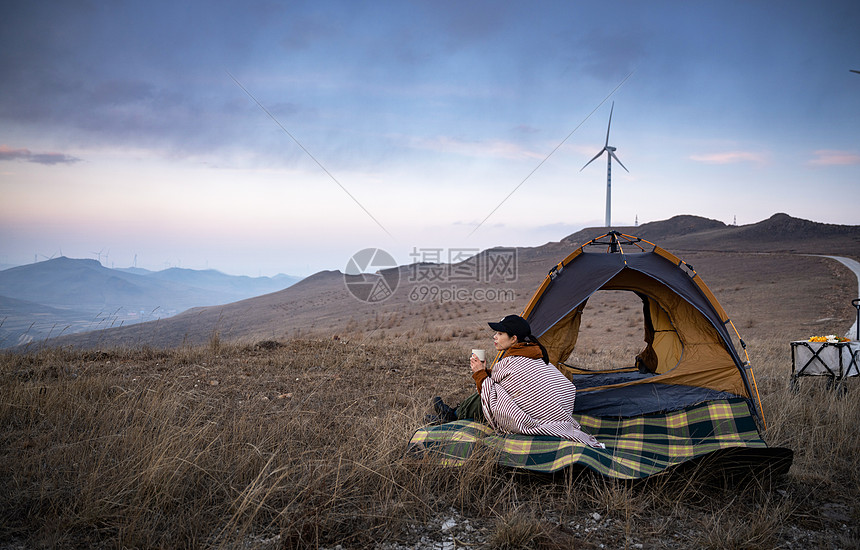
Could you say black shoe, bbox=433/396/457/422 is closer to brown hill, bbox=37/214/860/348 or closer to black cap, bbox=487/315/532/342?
black cap, bbox=487/315/532/342

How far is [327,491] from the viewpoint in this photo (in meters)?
3.52

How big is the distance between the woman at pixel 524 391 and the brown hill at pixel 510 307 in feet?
18.0

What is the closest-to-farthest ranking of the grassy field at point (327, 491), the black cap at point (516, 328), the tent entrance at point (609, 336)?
1. the grassy field at point (327, 491)
2. the black cap at point (516, 328)
3. the tent entrance at point (609, 336)

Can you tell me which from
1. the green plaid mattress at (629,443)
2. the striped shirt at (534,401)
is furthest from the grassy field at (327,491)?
the striped shirt at (534,401)

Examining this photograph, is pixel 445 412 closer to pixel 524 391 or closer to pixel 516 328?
pixel 524 391

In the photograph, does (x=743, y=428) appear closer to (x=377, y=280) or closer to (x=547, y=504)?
(x=547, y=504)

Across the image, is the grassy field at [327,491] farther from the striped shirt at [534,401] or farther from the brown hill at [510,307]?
the brown hill at [510,307]

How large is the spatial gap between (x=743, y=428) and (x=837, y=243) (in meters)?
61.8

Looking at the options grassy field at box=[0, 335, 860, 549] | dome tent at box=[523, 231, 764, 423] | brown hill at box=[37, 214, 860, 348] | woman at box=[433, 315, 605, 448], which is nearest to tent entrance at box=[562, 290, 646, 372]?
brown hill at box=[37, 214, 860, 348]

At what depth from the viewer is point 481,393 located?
15.6 feet

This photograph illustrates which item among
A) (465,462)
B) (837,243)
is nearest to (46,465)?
(465,462)

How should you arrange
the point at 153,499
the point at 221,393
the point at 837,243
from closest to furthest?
the point at 153,499, the point at 221,393, the point at 837,243

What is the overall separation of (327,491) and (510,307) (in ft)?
85.0

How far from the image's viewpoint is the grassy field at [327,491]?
3.13 meters
